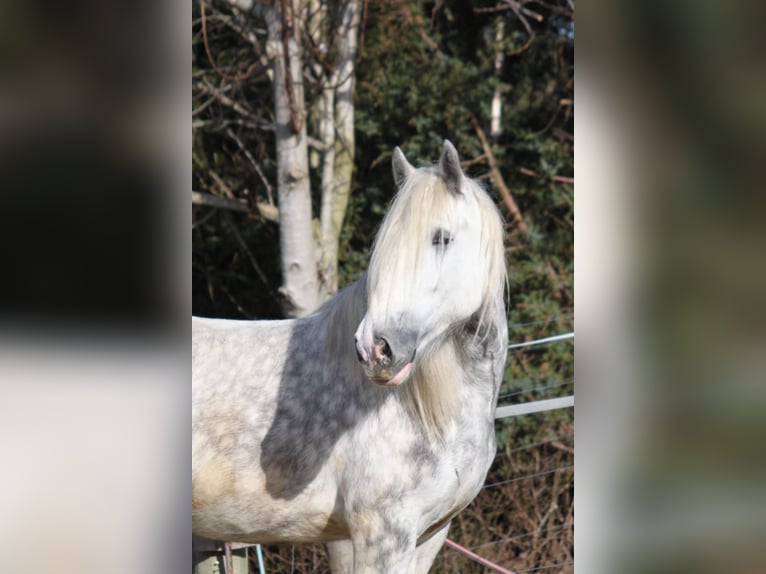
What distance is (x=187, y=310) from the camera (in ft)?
1.53

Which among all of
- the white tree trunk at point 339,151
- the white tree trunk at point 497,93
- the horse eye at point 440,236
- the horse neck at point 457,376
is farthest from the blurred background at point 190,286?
the white tree trunk at point 497,93

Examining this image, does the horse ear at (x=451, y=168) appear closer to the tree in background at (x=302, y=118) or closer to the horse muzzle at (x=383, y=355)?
the horse muzzle at (x=383, y=355)

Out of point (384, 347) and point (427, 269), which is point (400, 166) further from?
point (384, 347)

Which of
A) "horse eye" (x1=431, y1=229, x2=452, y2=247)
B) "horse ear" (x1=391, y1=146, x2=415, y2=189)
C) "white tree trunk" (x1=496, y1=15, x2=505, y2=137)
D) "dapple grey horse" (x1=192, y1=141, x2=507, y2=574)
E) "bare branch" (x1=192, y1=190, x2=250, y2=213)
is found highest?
"white tree trunk" (x1=496, y1=15, x2=505, y2=137)

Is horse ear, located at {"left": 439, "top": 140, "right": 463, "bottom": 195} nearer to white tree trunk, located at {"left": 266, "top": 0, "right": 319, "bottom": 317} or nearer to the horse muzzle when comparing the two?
the horse muzzle

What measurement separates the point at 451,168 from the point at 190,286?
126 centimetres

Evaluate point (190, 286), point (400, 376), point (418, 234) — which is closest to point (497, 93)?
point (418, 234)

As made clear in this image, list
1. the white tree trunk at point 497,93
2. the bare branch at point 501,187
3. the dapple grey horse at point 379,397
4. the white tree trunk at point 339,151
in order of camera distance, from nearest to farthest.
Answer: the dapple grey horse at point 379,397 < the white tree trunk at point 339,151 < the bare branch at point 501,187 < the white tree trunk at point 497,93

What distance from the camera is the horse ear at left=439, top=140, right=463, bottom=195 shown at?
5.43 ft

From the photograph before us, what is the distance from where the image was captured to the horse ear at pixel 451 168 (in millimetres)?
1654

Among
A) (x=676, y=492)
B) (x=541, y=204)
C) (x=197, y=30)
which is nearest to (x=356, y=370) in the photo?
(x=676, y=492)

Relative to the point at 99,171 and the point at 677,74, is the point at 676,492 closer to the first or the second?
the point at 677,74

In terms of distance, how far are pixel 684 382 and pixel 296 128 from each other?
302 cm

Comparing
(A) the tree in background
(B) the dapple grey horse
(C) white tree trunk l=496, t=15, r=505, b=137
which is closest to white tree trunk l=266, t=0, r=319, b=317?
(A) the tree in background
